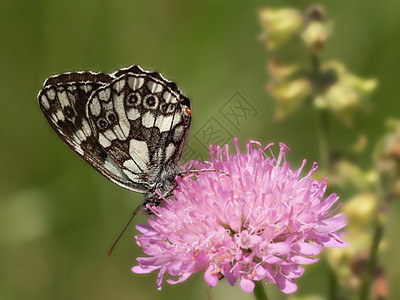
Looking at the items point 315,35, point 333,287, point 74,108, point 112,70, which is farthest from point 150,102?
point 112,70

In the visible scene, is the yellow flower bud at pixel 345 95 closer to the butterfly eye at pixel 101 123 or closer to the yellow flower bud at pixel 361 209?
the yellow flower bud at pixel 361 209

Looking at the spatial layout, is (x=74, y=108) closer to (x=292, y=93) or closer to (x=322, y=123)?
(x=292, y=93)

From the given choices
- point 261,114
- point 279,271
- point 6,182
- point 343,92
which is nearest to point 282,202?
point 279,271

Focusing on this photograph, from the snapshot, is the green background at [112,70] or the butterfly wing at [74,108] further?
the green background at [112,70]

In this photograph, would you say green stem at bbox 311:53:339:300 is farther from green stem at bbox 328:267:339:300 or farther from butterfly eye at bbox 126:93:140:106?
butterfly eye at bbox 126:93:140:106

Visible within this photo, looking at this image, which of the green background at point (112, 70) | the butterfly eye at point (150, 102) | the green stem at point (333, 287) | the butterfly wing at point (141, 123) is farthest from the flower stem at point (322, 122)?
the green background at point (112, 70)

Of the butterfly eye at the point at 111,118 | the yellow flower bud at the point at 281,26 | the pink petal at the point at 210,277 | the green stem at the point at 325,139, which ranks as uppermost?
the yellow flower bud at the point at 281,26

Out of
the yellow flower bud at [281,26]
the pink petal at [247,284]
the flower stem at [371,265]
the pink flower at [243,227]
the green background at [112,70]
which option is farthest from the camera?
the green background at [112,70]
